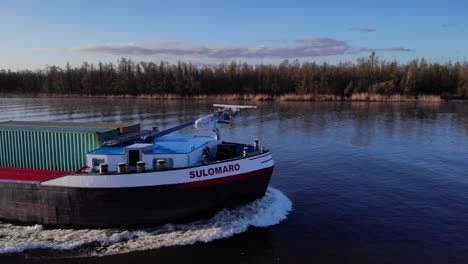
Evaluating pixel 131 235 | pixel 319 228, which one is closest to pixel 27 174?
pixel 131 235

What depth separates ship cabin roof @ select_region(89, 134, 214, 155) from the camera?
44.3 feet

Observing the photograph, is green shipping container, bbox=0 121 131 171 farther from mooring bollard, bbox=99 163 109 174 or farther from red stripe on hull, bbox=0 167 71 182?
mooring bollard, bbox=99 163 109 174

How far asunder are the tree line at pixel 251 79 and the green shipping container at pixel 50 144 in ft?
226

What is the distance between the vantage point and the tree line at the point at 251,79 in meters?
78.9

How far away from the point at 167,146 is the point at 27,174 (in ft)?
17.6

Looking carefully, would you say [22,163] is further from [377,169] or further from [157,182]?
[377,169]

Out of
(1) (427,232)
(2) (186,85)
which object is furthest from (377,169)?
(2) (186,85)

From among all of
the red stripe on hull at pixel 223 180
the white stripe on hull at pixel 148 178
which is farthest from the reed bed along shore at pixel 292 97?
the white stripe on hull at pixel 148 178

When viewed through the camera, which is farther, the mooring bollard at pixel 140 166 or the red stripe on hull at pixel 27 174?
the red stripe on hull at pixel 27 174

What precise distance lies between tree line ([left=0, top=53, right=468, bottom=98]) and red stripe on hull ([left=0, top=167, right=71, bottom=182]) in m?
69.4

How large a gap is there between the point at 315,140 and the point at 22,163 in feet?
65.4

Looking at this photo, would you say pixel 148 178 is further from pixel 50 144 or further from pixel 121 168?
pixel 50 144

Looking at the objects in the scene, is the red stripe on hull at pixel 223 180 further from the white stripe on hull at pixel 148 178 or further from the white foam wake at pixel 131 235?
the white foam wake at pixel 131 235

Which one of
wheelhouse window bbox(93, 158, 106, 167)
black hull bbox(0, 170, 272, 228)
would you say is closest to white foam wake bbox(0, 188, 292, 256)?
black hull bbox(0, 170, 272, 228)
